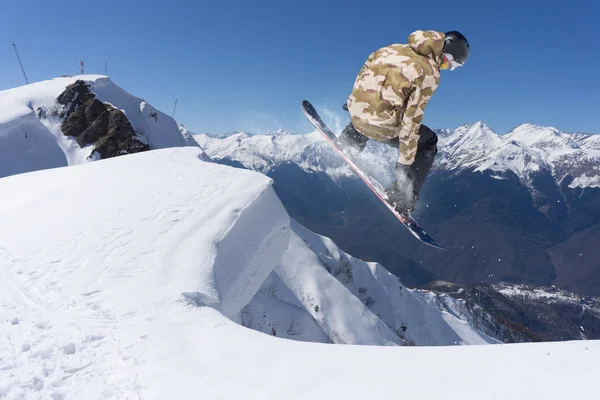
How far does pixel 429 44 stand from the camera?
6113 mm

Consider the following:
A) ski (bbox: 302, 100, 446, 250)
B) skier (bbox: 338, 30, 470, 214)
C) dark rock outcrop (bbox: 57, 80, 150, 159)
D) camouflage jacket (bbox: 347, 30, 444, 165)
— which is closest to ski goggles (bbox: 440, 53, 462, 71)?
skier (bbox: 338, 30, 470, 214)

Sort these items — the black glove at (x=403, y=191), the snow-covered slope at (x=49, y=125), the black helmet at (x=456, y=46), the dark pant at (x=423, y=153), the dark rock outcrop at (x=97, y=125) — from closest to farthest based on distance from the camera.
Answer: the black helmet at (x=456, y=46) → the dark pant at (x=423, y=153) → the black glove at (x=403, y=191) → the snow-covered slope at (x=49, y=125) → the dark rock outcrop at (x=97, y=125)

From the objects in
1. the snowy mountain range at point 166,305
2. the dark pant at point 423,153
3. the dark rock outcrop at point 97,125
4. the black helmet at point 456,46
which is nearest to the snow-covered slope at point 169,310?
the snowy mountain range at point 166,305

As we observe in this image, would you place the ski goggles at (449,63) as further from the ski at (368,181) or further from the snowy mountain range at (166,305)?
the snowy mountain range at (166,305)

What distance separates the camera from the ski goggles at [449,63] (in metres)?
6.20

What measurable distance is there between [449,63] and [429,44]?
20.7 inches

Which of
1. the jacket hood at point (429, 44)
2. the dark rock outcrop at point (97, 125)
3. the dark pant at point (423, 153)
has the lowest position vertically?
the dark pant at point (423, 153)

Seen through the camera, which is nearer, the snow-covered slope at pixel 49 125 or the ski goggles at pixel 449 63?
the ski goggles at pixel 449 63

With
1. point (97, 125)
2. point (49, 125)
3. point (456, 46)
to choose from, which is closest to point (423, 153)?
point (456, 46)

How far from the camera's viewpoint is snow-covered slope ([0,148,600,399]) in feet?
9.02

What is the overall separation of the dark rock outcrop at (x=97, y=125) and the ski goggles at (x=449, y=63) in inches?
1683

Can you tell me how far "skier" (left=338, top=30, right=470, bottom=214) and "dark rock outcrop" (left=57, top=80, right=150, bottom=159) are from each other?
41031 millimetres

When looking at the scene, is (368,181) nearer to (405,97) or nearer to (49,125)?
(405,97)

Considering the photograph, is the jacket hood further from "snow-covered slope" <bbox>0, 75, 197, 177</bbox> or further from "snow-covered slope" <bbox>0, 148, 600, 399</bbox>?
"snow-covered slope" <bbox>0, 75, 197, 177</bbox>
